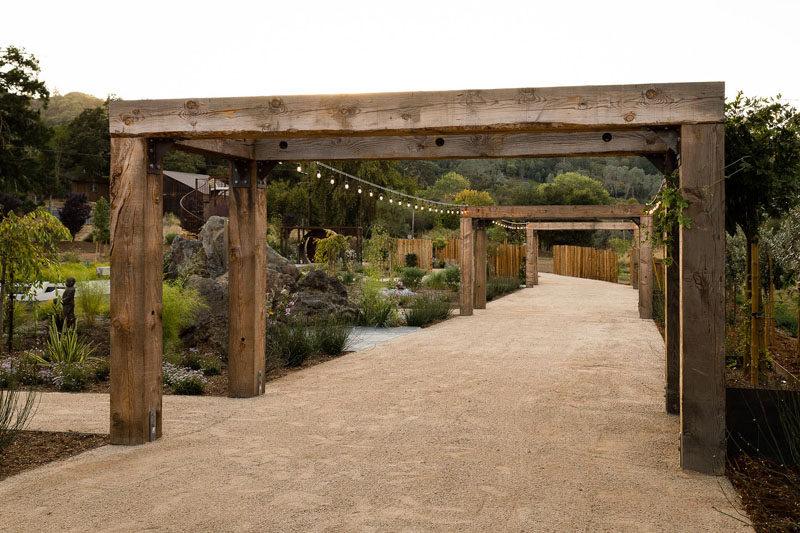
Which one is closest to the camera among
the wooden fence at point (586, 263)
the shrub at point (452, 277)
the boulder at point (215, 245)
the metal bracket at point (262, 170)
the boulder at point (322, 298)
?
the metal bracket at point (262, 170)

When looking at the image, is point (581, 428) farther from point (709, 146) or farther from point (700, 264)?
point (709, 146)

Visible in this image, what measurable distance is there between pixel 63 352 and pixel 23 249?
64.5 inches

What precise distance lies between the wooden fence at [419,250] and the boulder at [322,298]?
1782 centimetres

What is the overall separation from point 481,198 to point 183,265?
40.4 m

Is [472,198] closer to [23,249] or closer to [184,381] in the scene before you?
[23,249]

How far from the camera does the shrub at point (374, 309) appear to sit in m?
12.6

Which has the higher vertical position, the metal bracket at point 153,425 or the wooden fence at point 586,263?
the wooden fence at point 586,263

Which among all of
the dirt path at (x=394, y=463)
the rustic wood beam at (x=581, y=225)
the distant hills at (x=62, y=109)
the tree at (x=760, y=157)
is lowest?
the dirt path at (x=394, y=463)

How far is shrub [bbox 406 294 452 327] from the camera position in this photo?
12.9 meters

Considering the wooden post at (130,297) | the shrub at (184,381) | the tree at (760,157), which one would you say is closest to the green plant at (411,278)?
the shrub at (184,381)

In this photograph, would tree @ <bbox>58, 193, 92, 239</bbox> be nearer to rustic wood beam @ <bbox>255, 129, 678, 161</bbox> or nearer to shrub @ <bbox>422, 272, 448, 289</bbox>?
shrub @ <bbox>422, 272, 448, 289</bbox>

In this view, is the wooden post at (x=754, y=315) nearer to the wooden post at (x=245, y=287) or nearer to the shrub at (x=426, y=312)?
the wooden post at (x=245, y=287)

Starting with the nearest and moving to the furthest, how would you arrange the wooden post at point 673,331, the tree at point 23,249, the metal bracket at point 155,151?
the metal bracket at point 155,151, the wooden post at point 673,331, the tree at point 23,249

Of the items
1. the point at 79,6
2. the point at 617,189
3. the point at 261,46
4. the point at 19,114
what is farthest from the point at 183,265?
the point at 617,189
